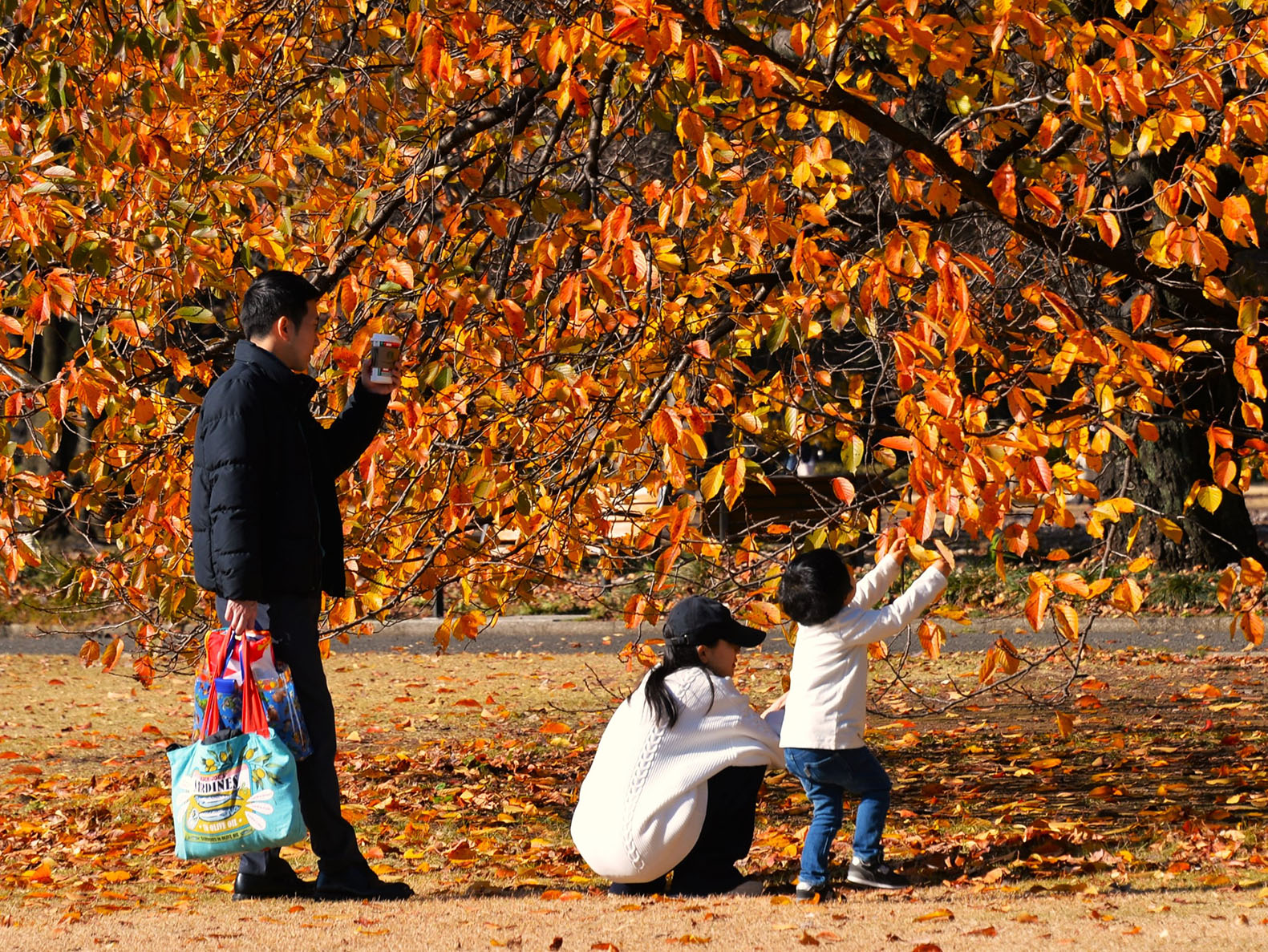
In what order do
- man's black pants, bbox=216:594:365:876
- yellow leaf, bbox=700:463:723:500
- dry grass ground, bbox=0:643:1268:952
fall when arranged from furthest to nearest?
1. yellow leaf, bbox=700:463:723:500
2. man's black pants, bbox=216:594:365:876
3. dry grass ground, bbox=0:643:1268:952

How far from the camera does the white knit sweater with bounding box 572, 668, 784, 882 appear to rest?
4023mm

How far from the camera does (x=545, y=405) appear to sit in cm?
472

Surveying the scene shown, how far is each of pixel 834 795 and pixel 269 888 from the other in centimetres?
173

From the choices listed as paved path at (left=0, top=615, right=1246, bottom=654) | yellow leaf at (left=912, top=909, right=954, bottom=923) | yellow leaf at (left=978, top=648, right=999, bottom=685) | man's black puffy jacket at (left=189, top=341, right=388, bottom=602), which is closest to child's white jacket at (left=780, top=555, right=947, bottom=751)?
yellow leaf at (left=978, top=648, right=999, bottom=685)

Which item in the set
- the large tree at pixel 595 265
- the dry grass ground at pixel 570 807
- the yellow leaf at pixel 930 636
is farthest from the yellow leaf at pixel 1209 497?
the dry grass ground at pixel 570 807

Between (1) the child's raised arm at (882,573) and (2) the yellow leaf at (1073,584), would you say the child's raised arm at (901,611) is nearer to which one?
(1) the child's raised arm at (882,573)

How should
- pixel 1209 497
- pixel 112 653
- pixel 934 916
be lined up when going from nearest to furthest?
pixel 934 916, pixel 1209 497, pixel 112 653

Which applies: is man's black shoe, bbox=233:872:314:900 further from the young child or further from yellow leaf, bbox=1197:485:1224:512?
yellow leaf, bbox=1197:485:1224:512

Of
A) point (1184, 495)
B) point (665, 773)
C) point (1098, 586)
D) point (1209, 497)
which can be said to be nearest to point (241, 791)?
point (665, 773)

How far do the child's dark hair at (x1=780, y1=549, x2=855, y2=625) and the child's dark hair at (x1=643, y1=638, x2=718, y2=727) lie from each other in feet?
0.91

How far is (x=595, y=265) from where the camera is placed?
4.27m

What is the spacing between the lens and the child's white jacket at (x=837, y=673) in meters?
4.14

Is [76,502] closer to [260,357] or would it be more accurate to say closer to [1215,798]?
[260,357]

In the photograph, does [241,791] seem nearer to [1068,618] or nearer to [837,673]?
[837,673]
